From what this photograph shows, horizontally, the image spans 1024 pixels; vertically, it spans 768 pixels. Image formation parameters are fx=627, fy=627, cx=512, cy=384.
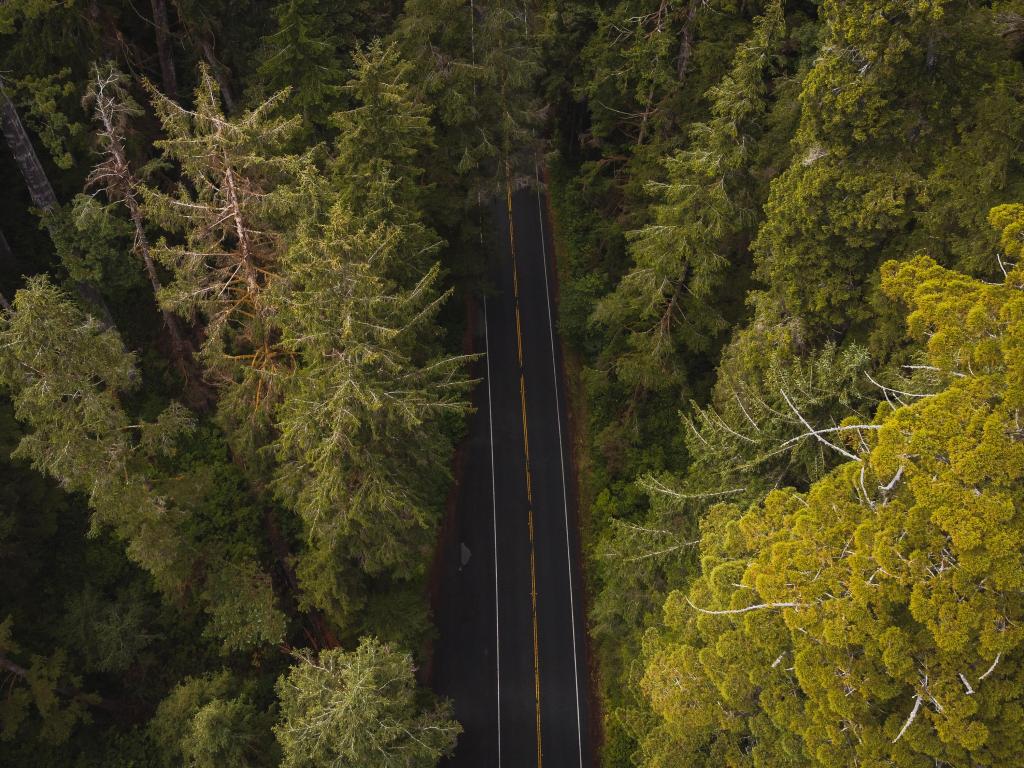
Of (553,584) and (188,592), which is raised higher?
(188,592)

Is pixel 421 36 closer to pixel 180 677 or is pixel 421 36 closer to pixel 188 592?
pixel 188 592

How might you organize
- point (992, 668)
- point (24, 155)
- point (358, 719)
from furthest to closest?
point (24, 155)
point (358, 719)
point (992, 668)

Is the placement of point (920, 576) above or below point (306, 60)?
below

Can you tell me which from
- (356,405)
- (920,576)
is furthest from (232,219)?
(920,576)

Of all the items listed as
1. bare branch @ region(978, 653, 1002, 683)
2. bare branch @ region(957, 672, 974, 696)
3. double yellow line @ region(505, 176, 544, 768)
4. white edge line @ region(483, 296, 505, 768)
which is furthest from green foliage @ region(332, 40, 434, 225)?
bare branch @ region(978, 653, 1002, 683)

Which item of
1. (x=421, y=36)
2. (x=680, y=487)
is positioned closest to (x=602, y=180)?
(x=421, y=36)

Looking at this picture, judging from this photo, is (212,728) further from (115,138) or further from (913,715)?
(115,138)

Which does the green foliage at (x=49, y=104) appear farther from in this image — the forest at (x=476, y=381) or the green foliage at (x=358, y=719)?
the green foliage at (x=358, y=719)

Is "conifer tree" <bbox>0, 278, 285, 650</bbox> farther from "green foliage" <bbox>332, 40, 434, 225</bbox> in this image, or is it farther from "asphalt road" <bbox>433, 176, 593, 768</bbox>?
"asphalt road" <bbox>433, 176, 593, 768</bbox>
